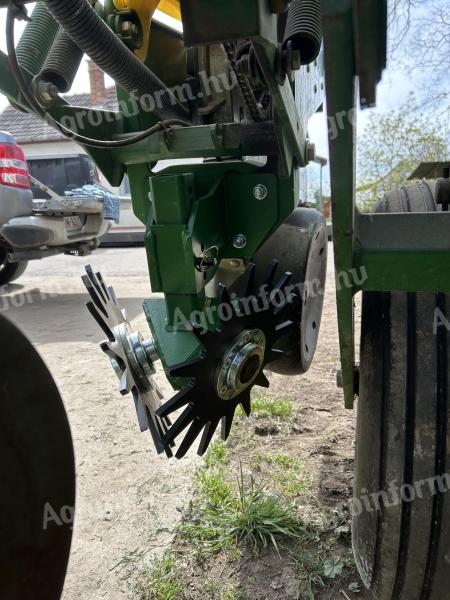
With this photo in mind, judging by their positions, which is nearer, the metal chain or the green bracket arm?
the green bracket arm

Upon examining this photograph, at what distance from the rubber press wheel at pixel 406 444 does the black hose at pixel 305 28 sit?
639 millimetres

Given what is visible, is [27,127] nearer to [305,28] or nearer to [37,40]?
[37,40]

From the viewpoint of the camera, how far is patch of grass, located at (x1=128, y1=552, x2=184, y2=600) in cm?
160

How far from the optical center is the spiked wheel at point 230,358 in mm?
1345

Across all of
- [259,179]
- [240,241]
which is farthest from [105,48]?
[240,241]

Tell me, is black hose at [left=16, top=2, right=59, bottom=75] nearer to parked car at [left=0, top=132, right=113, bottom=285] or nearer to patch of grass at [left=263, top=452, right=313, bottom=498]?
patch of grass at [left=263, top=452, right=313, bottom=498]

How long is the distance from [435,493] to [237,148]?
3.66 feet

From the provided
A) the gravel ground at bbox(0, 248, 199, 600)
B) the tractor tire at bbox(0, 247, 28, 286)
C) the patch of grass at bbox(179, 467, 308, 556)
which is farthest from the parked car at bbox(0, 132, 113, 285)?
the patch of grass at bbox(179, 467, 308, 556)

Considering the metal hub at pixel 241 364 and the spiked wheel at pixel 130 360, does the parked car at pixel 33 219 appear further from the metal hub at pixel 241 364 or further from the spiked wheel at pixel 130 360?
the metal hub at pixel 241 364

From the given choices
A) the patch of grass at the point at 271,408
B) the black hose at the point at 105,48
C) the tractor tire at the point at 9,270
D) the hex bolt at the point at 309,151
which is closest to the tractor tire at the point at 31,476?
the black hose at the point at 105,48

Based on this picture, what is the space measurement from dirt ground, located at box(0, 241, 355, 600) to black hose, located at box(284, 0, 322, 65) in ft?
5.32

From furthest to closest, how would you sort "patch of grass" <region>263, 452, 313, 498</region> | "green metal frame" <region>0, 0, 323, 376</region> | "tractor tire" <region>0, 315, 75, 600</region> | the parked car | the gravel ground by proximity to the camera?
the parked car < "patch of grass" <region>263, 452, 313, 498</region> < the gravel ground < "green metal frame" <region>0, 0, 323, 376</region> < "tractor tire" <region>0, 315, 75, 600</region>

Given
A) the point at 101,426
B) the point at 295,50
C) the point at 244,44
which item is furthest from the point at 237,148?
the point at 101,426

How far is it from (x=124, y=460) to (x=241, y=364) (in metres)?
1.26
